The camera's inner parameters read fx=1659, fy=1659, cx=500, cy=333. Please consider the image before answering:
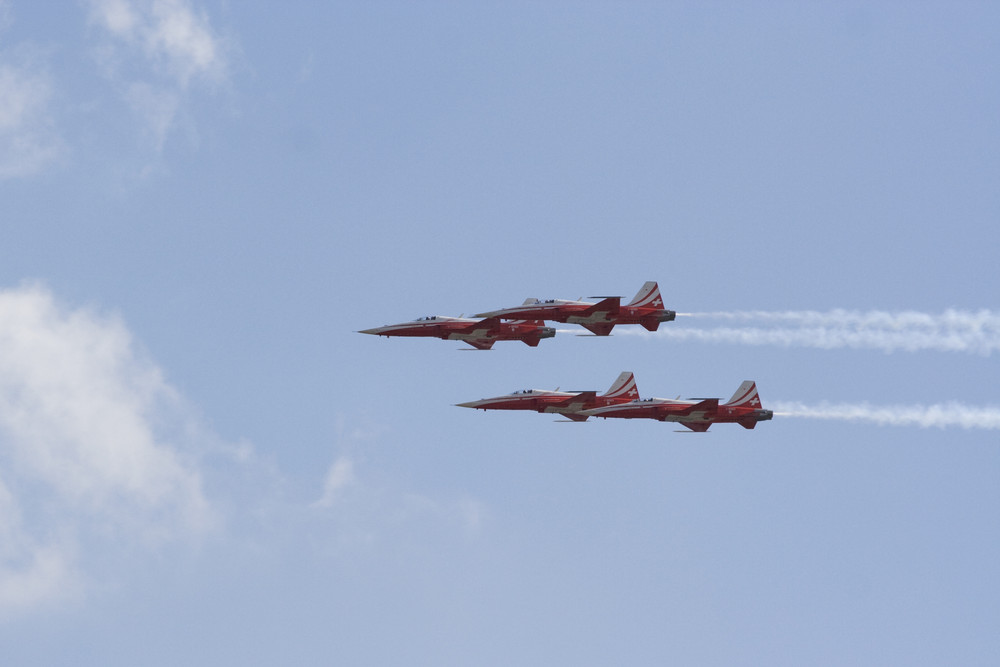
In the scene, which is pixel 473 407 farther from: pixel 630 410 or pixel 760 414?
pixel 760 414

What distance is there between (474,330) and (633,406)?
15828 mm

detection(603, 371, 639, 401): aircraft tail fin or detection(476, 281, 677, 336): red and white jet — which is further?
detection(603, 371, 639, 401): aircraft tail fin

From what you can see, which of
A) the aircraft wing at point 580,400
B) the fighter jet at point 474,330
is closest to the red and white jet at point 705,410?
the aircraft wing at point 580,400

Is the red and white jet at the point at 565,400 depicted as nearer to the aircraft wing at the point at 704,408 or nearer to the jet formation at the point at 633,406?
the jet formation at the point at 633,406

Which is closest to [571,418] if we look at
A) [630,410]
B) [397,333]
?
[630,410]

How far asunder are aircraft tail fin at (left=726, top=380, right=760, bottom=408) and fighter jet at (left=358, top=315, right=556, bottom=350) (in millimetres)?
17031

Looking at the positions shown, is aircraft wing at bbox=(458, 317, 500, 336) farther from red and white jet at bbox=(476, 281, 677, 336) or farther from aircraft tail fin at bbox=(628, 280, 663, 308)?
aircraft tail fin at bbox=(628, 280, 663, 308)

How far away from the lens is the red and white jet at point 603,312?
14250 centimetres

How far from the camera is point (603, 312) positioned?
5650 inches

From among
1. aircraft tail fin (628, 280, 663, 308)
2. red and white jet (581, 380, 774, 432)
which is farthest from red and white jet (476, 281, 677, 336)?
red and white jet (581, 380, 774, 432)

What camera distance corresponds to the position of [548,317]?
5694 inches

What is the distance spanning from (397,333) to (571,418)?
17.7 meters

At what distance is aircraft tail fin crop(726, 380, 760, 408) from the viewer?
145 meters

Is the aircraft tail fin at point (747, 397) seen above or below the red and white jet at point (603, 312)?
below
